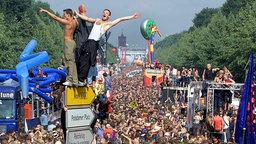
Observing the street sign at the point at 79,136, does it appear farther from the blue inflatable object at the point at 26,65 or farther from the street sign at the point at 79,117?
the blue inflatable object at the point at 26,65

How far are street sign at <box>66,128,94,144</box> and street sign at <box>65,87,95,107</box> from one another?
363 millimetres

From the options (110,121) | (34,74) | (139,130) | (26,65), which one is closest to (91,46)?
(139,130)

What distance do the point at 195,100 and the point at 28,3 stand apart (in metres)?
65.3

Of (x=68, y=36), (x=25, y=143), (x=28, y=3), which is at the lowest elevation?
(x=25, y=143)

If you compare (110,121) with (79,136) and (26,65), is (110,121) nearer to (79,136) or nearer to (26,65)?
(26,65)

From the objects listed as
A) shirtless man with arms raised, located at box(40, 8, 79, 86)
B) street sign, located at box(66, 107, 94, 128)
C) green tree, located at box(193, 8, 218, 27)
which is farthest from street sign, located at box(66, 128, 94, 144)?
green tree, located at box(193, 8, 218, 27)

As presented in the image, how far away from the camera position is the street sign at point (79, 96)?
9.18 meters

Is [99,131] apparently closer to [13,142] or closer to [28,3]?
[13,142]

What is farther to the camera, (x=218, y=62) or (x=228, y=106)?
(x=218, y=62)

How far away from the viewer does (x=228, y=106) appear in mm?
24609

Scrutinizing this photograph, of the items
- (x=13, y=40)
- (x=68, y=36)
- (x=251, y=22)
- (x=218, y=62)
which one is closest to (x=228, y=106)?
(x=68, y=36)

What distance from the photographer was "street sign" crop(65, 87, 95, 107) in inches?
361

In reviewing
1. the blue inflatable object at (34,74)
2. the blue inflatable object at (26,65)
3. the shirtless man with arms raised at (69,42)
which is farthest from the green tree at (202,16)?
the shirtless man with arms raised at (69,42)

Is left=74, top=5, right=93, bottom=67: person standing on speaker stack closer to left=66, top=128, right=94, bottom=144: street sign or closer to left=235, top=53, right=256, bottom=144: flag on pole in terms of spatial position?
left=66, top=128, right=94, bottom=144: street sign
